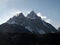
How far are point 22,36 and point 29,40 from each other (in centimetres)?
521

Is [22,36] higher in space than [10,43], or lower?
higher

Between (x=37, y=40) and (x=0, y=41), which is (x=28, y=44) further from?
(x=0, y=41)

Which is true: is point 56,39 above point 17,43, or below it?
above

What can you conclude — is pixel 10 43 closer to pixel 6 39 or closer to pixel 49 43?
pixel 6 39

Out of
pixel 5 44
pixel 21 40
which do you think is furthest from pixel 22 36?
pixel 5 44

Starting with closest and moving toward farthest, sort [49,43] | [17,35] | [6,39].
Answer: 1. [49,43]
2. [6,39]
3. [17,35]

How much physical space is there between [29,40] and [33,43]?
294 cm

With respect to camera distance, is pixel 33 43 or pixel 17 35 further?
pixel 17 35

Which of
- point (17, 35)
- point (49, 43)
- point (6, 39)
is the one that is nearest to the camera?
point (49, 43)

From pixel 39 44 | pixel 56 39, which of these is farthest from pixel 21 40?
pixel 56 39

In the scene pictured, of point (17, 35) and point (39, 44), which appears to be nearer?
point (39, 44)

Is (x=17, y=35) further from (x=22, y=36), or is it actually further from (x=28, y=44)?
(x=28, y=44)

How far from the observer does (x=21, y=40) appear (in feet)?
275

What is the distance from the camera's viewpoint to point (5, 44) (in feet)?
265
